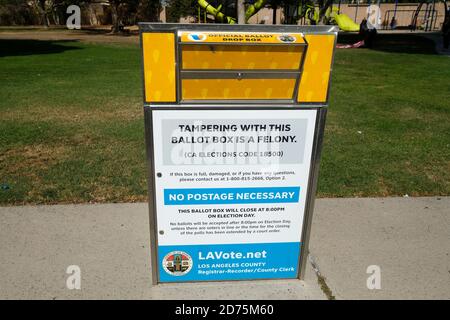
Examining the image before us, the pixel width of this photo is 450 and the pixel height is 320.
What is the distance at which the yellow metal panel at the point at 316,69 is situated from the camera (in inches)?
82.7

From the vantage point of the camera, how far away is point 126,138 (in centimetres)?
566

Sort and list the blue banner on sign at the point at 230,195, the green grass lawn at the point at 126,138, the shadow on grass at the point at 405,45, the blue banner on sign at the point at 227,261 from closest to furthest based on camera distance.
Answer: the blue banner on sign at the point at 230,195, the blue banner on sign at the point at 227,261, the green grass lawn at the point at 126,138, the shadow on grass at the point at 405,45

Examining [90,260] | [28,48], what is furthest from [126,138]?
[28,48]

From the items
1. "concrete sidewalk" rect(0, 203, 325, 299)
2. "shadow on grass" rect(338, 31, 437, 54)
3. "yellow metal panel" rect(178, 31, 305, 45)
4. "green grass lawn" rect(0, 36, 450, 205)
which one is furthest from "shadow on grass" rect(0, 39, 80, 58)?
"yellow metal panel" rect(178, 31, 305, 45)

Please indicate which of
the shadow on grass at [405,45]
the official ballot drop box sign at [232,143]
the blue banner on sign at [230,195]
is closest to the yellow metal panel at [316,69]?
the official ballot drop box sign at [232,143]

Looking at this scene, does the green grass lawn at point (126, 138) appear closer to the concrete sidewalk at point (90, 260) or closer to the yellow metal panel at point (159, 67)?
the concrete sidewalk at point (90, 260)

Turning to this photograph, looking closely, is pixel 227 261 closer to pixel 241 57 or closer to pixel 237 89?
pixel 237 89

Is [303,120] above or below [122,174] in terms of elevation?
above

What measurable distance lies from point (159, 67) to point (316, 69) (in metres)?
0.83

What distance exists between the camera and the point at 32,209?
3545 millimetres

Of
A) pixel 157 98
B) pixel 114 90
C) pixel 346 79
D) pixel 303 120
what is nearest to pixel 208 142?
pixel 157 98
